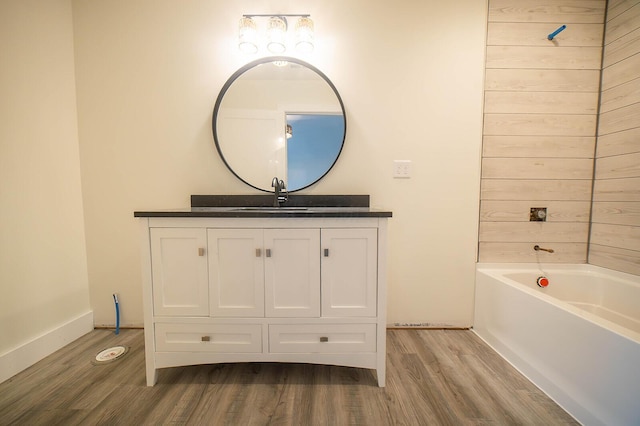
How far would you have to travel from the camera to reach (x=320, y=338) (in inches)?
46.7

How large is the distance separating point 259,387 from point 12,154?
1842 millimetres

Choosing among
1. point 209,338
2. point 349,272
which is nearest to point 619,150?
point 349,272

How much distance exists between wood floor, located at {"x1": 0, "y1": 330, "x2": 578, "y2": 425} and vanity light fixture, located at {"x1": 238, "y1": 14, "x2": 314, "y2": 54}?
1.96 meters

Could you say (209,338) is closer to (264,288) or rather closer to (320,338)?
(264,288)

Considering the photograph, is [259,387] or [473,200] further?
[473,200]

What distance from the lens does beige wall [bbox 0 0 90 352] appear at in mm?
1293

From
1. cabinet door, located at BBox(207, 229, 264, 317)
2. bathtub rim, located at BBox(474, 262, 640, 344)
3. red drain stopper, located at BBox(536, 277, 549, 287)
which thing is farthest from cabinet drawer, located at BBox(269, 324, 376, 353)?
red drain stopper, located at BBox(536, 277, 549, 287)

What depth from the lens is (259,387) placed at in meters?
1.20

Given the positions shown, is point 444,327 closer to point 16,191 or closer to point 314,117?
point 314,117

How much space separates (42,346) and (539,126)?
3425mm

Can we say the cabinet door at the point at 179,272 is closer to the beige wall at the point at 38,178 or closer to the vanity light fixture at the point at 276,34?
the beige wall at the point at 38,178

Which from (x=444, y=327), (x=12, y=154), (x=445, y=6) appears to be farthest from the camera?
(x=444, y=327)

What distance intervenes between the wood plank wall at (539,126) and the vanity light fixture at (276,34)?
1.22 meters

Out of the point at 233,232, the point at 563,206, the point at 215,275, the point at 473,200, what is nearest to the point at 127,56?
the point at 233,232
